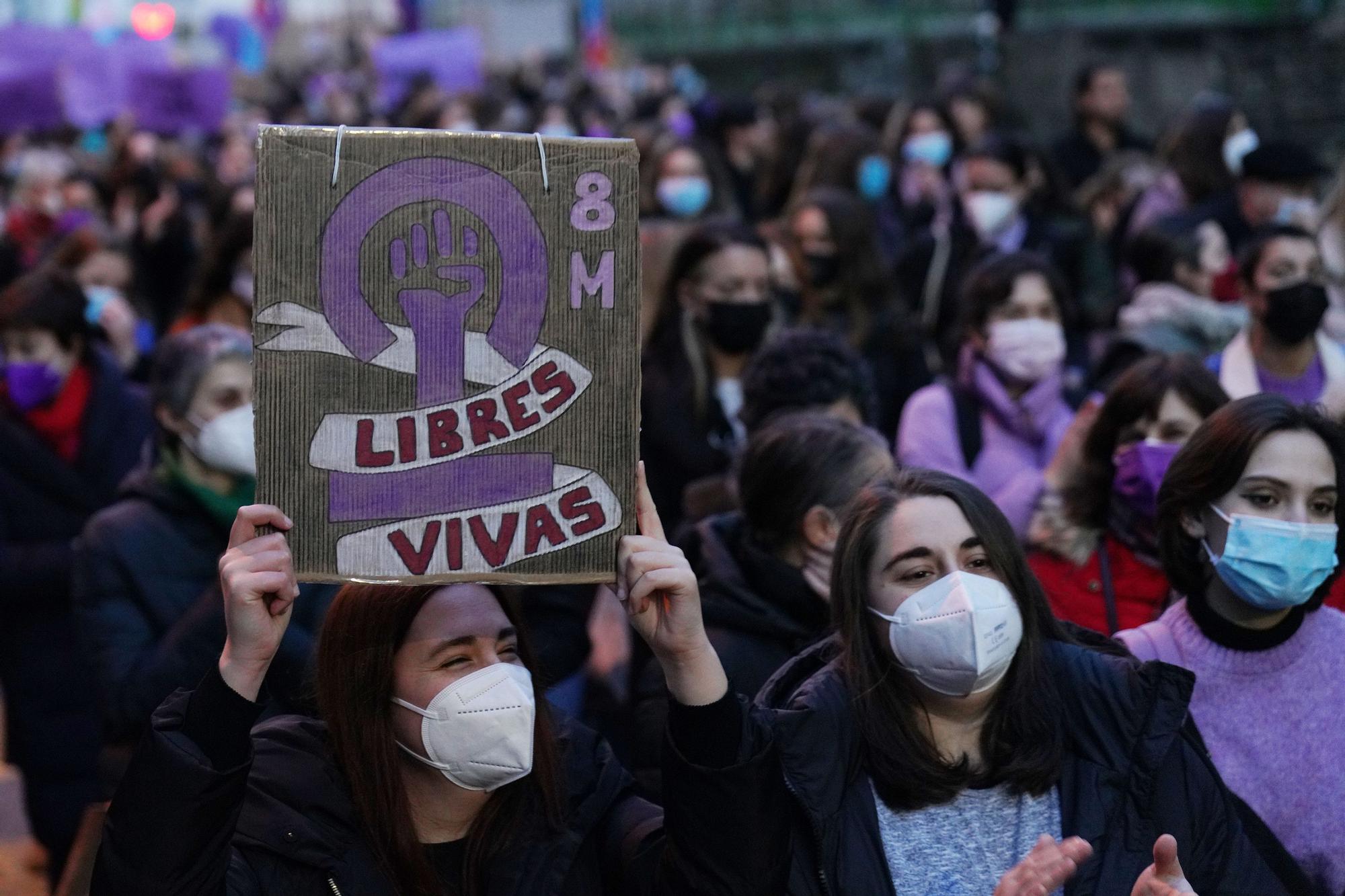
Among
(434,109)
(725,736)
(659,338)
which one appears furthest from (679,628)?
(434,109)

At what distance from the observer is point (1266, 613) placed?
11.5 feet

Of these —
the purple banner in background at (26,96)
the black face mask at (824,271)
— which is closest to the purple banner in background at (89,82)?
the purple banner in background at (26,96)

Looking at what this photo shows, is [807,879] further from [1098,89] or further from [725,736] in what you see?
[1098,89]

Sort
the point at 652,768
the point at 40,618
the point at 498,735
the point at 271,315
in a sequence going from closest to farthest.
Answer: the point at 271,315
the point at 498,735
the point at 652,768
the point at 40,618

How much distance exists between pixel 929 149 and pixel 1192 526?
22.5 feet

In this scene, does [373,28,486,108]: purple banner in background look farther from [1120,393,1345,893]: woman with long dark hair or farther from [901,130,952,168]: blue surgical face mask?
[1120,393,1345,893]: woman with long dark hair

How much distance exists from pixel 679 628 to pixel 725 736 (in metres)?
0.18

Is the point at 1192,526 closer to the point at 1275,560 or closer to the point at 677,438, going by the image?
the point at 1275,560

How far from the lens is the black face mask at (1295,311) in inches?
201

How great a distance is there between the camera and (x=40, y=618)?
5414mm

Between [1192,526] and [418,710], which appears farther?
[1192,526]

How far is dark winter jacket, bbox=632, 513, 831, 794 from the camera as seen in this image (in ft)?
11.9

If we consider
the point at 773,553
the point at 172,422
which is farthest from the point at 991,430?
the point at 172,422

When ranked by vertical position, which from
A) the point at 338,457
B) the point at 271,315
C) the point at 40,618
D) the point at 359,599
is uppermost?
the point at 271,315
